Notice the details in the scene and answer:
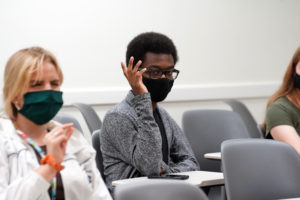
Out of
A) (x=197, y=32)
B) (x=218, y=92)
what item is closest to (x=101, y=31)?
(x=197, y=32)

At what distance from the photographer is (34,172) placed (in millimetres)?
1584

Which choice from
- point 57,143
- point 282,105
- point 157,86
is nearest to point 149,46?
point 157,86

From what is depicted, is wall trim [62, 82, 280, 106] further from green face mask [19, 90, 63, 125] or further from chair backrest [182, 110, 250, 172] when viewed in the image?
green face mask [19, 90, 63, 125]

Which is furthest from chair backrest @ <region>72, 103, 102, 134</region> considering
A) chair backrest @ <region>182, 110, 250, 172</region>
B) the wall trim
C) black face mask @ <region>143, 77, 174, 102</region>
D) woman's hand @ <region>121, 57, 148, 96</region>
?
woman's hand @ <region>121, 57, 148, 96</region>

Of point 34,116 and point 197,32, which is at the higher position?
point 34,116

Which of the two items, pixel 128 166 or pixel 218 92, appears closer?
pixel 128 166

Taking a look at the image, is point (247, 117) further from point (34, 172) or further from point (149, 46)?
point (34, 172)

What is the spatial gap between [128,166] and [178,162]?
353 mm

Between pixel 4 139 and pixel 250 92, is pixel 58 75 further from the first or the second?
pixel 250 92

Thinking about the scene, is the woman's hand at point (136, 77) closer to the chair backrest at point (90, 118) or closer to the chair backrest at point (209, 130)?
the chair backrest at point (209, 130)

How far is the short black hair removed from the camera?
2.81 metres

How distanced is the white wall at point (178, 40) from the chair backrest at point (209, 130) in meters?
1.65

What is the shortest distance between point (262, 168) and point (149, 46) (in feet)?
2.84

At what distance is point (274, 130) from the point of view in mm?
3230
